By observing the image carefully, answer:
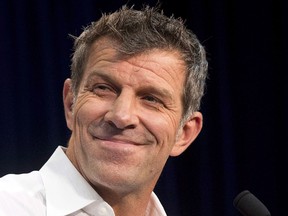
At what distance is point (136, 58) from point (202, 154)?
→ 1.37 meters

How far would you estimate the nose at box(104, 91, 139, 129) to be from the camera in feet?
4.51

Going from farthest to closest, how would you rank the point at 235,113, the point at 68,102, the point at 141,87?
1. the point at 235,113
2. the point at 68,102
3. the point at 141,87

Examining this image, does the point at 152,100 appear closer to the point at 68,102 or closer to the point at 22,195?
the point at 68,102

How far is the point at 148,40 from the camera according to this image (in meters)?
1.49

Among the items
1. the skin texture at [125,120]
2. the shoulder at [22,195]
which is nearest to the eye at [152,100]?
the skin texture at [125,120]

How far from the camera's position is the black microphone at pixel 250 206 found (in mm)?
1312

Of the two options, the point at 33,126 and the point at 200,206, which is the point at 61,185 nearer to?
the point at 33,126

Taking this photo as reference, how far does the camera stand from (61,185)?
56.4 inches

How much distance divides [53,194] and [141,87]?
347mm

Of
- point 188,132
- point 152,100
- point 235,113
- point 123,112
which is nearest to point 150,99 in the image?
point 152,100

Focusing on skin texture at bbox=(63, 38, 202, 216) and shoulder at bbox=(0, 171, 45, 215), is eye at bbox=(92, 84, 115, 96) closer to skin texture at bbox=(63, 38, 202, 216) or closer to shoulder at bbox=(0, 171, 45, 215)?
skin texture at bbox=(63, 38, 202, 216)

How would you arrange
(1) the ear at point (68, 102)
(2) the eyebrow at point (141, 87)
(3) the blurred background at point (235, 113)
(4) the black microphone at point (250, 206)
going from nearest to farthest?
(4) the black microphone at point (250, 206) → (2) the eyebrow at point (141, 87) → (1) the ear at point (68, 102) → (3) the blurred background at point (235, 113)

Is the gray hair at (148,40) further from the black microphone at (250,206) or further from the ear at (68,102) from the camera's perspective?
the black microphone at (250,206)

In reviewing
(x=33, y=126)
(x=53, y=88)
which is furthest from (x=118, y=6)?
(x=33, y=126)
